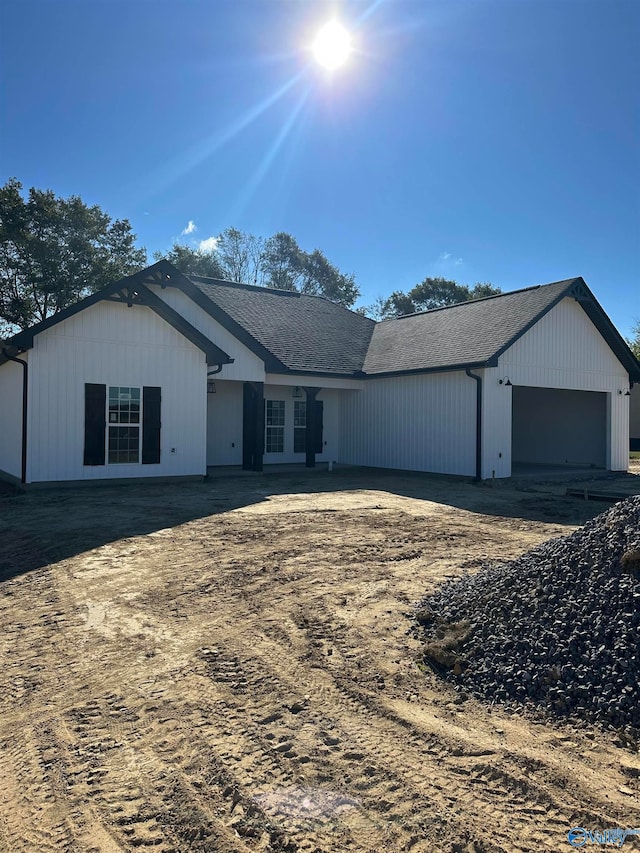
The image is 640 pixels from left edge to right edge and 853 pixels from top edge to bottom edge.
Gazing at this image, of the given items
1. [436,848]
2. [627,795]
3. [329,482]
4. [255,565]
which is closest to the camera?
[436,848]

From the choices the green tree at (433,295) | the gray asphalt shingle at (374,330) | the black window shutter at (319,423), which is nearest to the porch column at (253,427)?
the gray asphalt shingle at (374,330)

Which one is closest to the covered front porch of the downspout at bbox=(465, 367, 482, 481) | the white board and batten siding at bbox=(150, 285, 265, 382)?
the white board and batten siding at bbox=(150, 285, 265, 382)

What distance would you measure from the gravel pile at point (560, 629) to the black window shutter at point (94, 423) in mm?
9807

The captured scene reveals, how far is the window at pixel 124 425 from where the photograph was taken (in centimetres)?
1342

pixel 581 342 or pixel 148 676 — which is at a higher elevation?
pixel 581 342

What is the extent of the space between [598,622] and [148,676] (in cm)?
313

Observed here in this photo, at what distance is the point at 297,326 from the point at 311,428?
3.77 m

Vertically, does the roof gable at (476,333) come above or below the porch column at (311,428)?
above

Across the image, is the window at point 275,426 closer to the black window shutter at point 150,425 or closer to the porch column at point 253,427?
the porch column at point 253,427

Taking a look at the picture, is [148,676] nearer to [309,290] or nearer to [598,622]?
[598,622]

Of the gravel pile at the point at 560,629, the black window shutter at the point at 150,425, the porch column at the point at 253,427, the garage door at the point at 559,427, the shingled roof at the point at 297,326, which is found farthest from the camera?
the garage door at the point at 559,427

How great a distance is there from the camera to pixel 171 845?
254cm

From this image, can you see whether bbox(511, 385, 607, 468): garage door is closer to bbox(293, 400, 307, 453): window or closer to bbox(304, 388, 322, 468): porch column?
bbox(304, 388, 322, 468): porch column

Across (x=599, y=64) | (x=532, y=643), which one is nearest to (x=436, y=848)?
(x=532, y=643)
